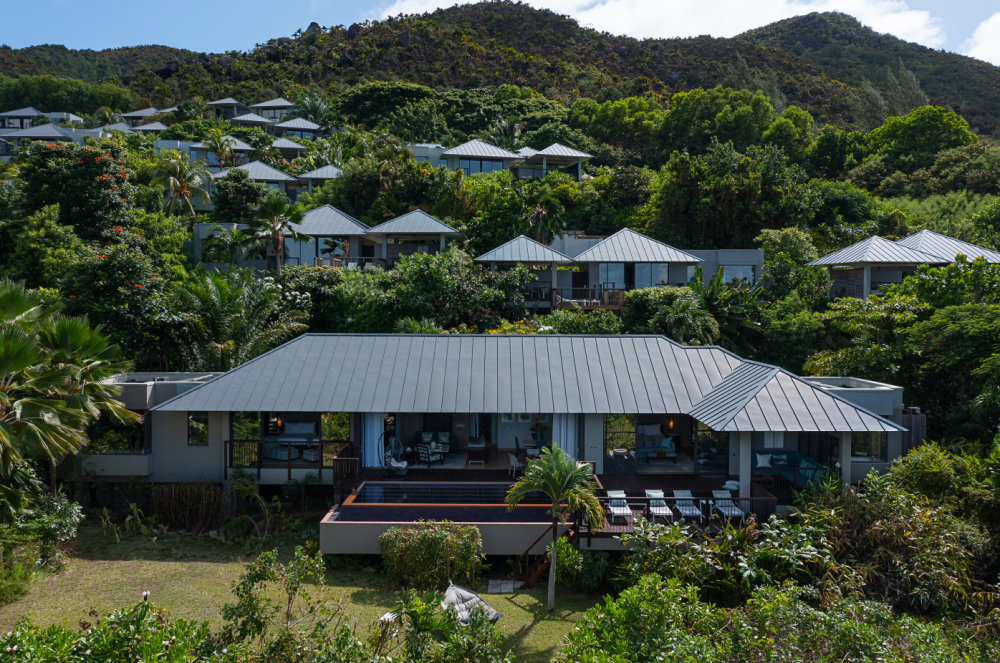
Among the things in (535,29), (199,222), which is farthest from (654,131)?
(535,29)

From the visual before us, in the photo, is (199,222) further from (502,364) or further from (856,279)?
(856,279)

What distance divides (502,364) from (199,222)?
26.7 metres

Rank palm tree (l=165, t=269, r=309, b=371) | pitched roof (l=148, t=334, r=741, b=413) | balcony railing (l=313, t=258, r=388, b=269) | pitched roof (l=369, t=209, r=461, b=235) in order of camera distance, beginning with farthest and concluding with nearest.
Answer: pitched roof (l=369, t=209, r=461, b=235), balcony railing (l=313, t=258, r=388, b=269), palm tree (l=165, t=269, r=309, b=371), pitched roof (l=148, t=334, r=741, b=413)

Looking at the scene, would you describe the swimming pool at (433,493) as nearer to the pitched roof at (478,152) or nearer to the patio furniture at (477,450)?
the patio furniture at (477,450)

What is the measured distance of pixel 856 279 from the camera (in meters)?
32.6

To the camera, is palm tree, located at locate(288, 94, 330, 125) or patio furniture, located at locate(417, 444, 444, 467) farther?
palm tree, located at locate(288, 94, 330, 125)

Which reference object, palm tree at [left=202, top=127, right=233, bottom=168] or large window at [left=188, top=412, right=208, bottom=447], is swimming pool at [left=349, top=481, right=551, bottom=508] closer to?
large window at [left=188, top=412, right=208, bottom=447]

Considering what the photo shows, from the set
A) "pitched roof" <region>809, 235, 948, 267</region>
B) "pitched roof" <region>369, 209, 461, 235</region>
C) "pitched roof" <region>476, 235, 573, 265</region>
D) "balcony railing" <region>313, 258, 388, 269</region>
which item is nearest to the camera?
"pitched roof" <region>809, 235, 948, 267</region>

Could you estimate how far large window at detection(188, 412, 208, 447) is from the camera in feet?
58.3

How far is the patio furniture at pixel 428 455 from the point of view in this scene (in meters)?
18.5

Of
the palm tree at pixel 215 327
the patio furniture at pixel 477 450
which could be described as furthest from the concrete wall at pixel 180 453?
the patio furniture at pixel 477 450

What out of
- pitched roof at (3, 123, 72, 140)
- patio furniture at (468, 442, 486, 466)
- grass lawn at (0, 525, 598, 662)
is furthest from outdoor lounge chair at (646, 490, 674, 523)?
pitched roof at (3, 123, 72, 140)

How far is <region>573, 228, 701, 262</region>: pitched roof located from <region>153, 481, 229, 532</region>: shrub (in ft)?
67.7

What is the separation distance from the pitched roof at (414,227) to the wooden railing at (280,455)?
17.6 m
